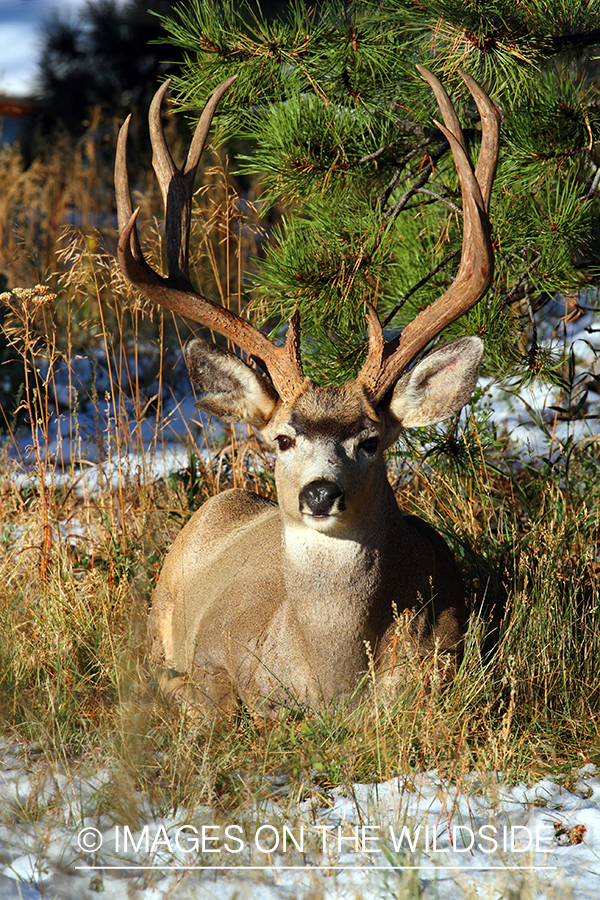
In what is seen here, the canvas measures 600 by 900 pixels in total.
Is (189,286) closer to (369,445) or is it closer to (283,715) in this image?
(369,445)

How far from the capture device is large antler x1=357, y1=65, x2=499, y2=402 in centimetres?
321

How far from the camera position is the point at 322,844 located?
8.61 feet

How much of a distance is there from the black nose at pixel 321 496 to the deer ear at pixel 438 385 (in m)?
0.62

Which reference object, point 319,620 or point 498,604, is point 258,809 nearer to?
point 319,620

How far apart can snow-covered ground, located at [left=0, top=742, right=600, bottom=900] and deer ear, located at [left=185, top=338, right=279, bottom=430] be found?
1315mm

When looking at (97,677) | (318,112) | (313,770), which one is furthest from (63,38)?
(313,770)

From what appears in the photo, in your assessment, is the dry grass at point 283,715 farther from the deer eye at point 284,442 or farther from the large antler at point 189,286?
the deer eye at point 284,442

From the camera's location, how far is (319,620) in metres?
3.30

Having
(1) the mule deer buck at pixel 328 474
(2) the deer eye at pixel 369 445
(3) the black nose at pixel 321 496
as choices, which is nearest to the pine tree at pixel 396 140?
(1) the mule deer buck at pixel 328 474

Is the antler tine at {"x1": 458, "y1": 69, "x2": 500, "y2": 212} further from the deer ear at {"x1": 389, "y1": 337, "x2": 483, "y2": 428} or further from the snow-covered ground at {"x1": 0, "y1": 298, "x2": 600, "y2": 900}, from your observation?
the snow-covered ground at {"x1": 0, "y1": 298, "x2": 600, "y2": 900}

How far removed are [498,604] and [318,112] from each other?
7.25 ft

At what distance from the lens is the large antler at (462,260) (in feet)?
10.5

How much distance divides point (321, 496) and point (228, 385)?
747 mm

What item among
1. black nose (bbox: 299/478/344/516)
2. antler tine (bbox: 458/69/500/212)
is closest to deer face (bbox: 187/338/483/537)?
black nose (bbox: 299/478/344/516)
